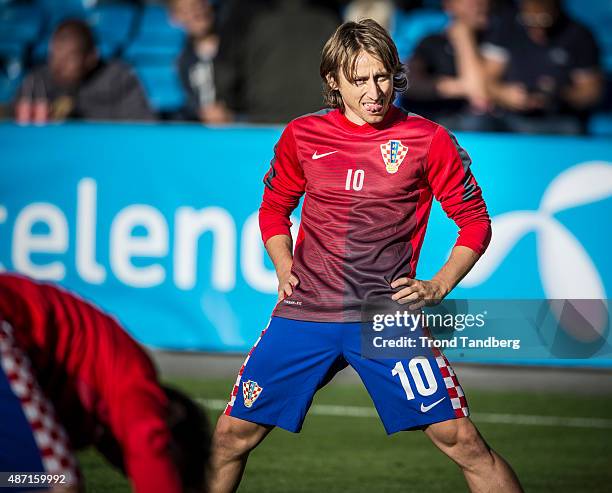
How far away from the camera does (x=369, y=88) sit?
4336 millimetres

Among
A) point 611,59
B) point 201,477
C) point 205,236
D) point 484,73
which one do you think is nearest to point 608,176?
point 484,73

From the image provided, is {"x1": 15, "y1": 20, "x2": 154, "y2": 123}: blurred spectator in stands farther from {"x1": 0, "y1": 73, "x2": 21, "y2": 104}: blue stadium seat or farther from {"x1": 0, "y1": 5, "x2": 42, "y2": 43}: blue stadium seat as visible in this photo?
{"x1": 0, "y1": 5, "x2": 42, "y2": 43}: blue stadium seat

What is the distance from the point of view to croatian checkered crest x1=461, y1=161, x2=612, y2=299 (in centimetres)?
833

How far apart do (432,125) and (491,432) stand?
3.46m

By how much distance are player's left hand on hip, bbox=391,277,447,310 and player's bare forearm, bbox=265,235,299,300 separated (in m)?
0.44

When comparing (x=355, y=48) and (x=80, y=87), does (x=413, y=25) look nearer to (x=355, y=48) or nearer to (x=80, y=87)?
(x=80, y=87)

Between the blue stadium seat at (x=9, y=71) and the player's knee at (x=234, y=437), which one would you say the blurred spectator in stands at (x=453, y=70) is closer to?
the blue stadium seat at (x=9, y=71)

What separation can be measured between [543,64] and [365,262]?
648 centimetres

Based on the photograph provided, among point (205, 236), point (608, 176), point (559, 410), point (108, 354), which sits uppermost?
point (108, 354)

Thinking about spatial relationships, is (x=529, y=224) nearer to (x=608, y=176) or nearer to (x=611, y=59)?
(x=608, y=176)

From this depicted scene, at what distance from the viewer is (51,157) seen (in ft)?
29.7

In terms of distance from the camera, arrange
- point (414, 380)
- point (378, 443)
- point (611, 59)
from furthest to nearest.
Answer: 1. point (611, 59)
2. point (378, 443)
3. point (414, 380)

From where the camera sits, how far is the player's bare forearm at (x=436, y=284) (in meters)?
4.32

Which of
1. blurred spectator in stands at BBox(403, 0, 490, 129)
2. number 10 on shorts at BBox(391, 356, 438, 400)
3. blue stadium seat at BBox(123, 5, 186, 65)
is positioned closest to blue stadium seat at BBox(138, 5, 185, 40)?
blue stadium seat at BBox(123, 5, 186, 65)
